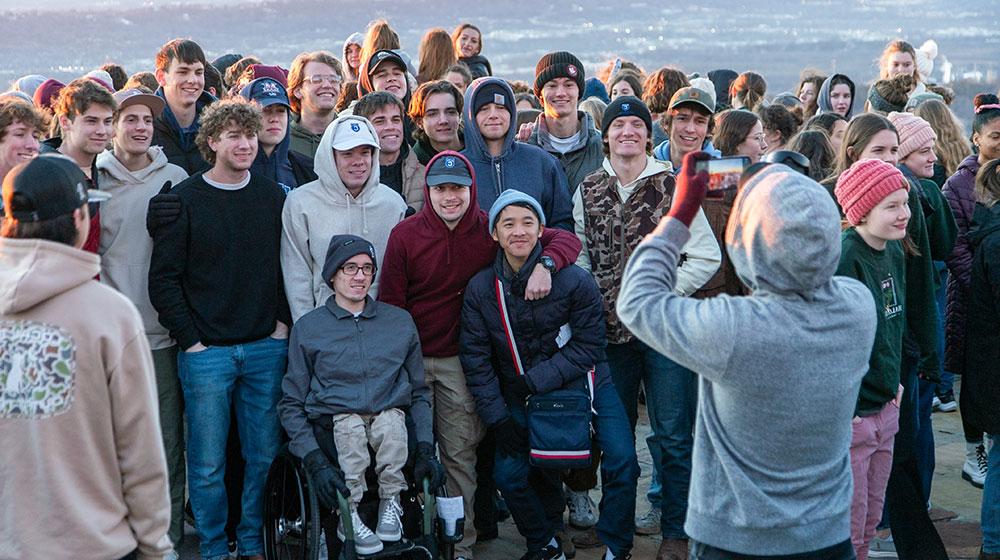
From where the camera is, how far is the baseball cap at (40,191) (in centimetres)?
263

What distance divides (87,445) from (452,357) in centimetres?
242

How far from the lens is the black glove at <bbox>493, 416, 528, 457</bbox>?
476 centimetres

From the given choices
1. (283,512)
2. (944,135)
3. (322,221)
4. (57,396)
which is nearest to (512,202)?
(322,221)

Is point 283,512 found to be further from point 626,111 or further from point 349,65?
point 349,65

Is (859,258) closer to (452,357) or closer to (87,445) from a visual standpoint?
(452,357)

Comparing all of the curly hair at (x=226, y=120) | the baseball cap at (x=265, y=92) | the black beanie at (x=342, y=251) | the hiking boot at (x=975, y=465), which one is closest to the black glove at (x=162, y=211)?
the curly hair at (x=226, y=120)

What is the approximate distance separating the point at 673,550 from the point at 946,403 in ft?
11.3

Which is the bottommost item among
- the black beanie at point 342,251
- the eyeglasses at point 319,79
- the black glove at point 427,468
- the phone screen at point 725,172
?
the black glove at point 427,468

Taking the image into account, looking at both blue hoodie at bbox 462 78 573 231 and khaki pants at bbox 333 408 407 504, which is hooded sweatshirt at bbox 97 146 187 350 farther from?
blue hoodie at bbox 462 78 573 231

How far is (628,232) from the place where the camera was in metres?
4.95

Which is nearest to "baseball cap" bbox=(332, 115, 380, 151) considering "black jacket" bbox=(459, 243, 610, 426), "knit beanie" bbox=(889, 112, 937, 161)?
"black jacket" bbox=(459, 243, 610, 426)

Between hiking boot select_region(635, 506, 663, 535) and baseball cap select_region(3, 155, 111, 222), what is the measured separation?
3.53 meters

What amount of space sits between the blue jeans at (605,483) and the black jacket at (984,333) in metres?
1.66

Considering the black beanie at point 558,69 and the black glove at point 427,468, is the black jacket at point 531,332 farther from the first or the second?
the black beanie at point 558,69
